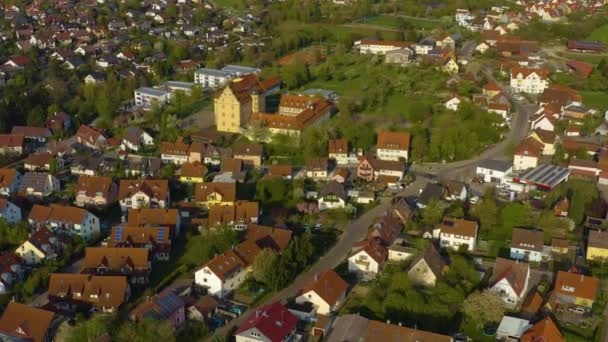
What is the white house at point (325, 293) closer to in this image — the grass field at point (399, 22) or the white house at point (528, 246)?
the white house at point (528, 246)

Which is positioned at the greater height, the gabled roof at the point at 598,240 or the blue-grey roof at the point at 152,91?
the gabled roof at the point at 598,240

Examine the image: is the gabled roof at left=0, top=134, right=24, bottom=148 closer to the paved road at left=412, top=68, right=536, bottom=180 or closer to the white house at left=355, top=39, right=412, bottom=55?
the paved road at left=412, top=68, right=536, bottom=180

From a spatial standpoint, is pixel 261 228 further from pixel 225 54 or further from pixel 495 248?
pixel 225 54

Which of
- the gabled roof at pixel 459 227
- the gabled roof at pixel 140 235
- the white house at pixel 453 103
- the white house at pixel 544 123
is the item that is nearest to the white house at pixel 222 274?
the gabled roof at pixel 140 235

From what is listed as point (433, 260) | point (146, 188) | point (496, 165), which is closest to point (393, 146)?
point (496, 165)

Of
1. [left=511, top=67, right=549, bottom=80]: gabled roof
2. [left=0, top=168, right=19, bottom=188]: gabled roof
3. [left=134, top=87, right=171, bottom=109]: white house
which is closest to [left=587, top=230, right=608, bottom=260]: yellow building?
[left=511, top=67, right=549, bottom=80]: gabled roof

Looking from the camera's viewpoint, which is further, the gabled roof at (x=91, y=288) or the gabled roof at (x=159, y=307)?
the gabled roof at (x=91, y=288)
